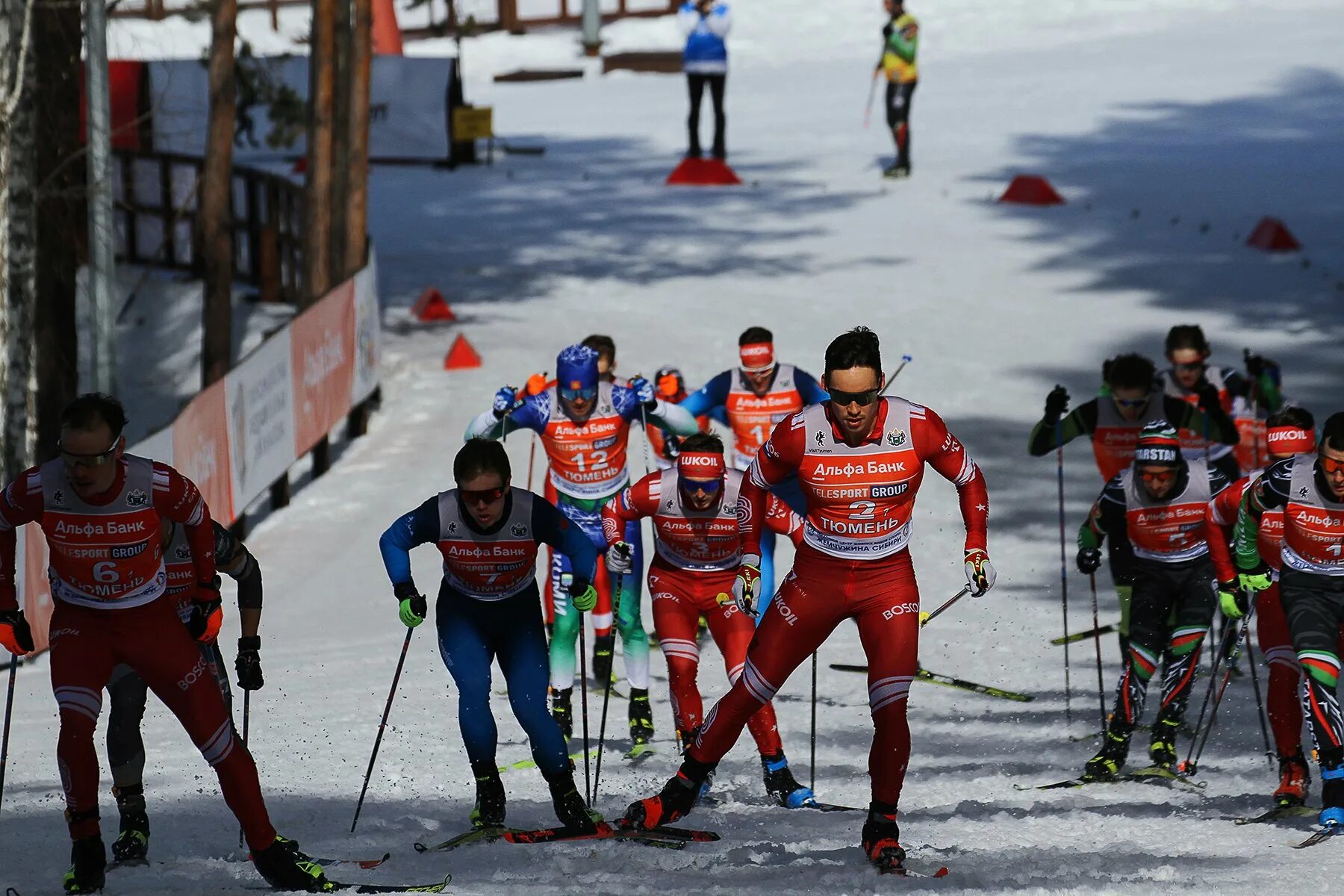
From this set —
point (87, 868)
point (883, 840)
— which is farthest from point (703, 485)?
point (87, 868)

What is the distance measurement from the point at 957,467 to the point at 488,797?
242cm

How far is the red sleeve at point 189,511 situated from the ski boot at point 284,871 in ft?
3.44

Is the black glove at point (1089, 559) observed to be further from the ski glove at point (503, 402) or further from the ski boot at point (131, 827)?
the ski boot at point (131, 827)

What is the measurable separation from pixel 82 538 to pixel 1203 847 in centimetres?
454

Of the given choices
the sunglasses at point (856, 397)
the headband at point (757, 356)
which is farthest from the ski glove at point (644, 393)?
the sunglasses at point (856, 397)

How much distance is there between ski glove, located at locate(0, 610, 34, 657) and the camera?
7484 mm

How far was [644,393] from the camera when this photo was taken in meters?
11.0

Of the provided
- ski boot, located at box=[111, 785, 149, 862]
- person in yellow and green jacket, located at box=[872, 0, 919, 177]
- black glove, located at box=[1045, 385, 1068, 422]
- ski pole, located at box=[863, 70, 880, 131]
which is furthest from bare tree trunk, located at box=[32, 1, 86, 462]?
ski pole, located at box=[863, 70, 880, 131]

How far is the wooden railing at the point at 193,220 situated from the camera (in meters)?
23.6

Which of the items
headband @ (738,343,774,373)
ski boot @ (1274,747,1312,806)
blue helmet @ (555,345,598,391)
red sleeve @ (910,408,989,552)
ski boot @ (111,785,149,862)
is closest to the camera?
red sleeve @ (910,408,989,552)

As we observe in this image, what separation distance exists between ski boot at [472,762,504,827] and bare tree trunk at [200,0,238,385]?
11917 mm

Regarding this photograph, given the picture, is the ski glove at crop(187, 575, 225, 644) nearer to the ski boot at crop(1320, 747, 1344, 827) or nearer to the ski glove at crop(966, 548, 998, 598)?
the ski glove at crop(966, 548, 998, 598)

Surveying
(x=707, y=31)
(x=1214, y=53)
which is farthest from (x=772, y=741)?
(x=1214, y=53)

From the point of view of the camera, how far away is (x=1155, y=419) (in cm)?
1125
